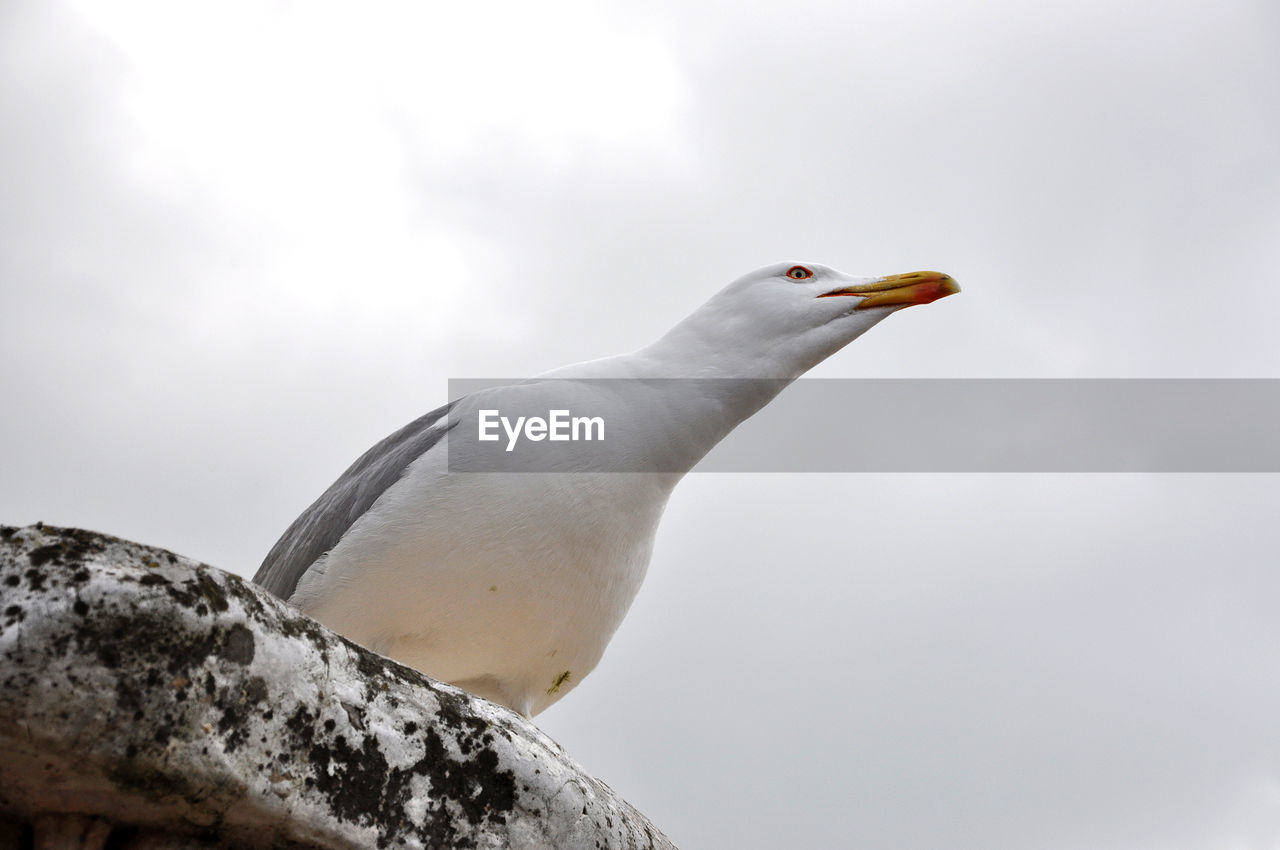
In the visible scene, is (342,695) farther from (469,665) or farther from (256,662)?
(469,665)

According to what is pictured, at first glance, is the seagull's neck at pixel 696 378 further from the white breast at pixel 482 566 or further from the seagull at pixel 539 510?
the white breast at pixel 482 566

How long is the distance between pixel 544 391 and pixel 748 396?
109 centimetres

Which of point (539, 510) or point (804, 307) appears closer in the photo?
point (539, 510)

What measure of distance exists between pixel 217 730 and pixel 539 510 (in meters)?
3.24

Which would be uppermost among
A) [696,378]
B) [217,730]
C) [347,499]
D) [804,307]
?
[804,307]

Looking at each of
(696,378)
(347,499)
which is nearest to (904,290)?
(696,378)

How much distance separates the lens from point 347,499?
6.05 metres

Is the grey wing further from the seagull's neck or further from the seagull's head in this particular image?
the seagull's head

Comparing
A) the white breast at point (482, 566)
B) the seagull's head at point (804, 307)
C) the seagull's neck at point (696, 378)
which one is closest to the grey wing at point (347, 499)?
the white breast at point (482, 566)

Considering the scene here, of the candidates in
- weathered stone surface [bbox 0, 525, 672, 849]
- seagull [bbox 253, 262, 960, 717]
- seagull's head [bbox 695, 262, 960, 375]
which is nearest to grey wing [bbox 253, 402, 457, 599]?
seagull [bbox 253, 262, 960, 717]

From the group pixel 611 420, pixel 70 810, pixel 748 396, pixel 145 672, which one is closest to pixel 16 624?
pixel 145 672

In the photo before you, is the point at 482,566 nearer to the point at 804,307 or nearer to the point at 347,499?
the point at 347,499

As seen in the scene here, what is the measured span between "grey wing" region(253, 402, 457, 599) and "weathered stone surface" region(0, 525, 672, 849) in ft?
10.9

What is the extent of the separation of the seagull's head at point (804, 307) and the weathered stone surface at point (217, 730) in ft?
12.4
